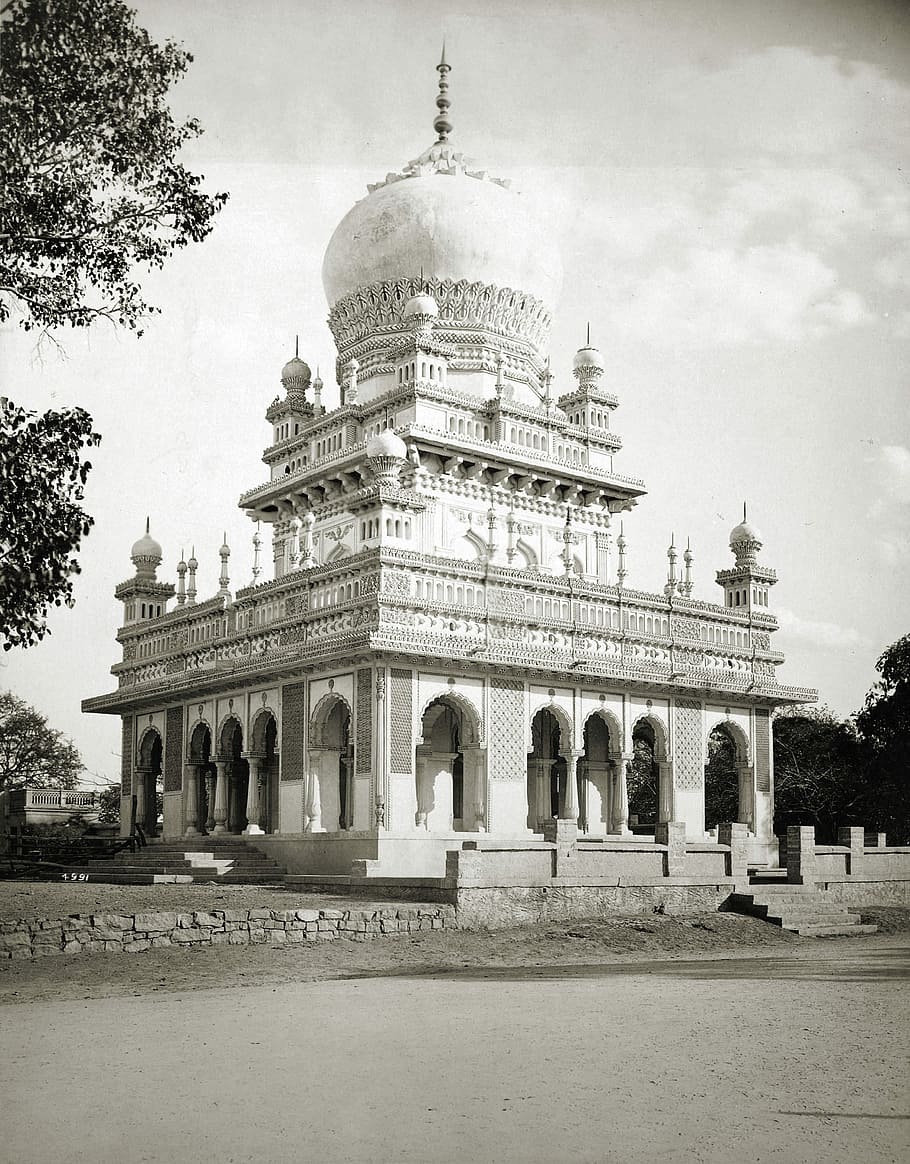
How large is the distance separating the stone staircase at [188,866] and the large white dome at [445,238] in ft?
41.9

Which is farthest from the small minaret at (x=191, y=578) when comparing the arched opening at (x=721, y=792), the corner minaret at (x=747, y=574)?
the arched opening at (x=721, y=792)

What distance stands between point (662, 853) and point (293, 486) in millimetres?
12371

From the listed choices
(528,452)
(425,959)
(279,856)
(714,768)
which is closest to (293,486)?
(528,452)

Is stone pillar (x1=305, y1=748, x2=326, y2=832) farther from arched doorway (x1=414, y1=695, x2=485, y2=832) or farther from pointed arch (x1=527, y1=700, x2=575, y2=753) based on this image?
pointed arch (x1=527, y1=700, x2=575, y2=753)

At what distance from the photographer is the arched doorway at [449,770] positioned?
2362 cm

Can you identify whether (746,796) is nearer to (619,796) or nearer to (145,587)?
(619,796)

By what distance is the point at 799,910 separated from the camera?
21.5 metres

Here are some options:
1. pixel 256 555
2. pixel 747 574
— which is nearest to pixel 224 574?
pixel 256 555

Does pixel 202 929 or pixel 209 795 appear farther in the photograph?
pixel 209 795

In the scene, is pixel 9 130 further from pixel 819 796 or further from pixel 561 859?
pixel 819 796

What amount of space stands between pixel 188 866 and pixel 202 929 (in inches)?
309

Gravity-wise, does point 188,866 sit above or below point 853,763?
below

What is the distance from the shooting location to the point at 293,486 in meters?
29.0

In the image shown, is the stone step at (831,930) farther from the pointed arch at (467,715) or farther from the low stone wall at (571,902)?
the pointed arch at (467,715)
